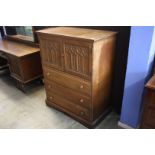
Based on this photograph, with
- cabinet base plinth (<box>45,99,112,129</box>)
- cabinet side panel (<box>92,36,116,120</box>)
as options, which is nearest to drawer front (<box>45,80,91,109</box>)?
cabinet side panel (<box>92,36,116,120</box>)

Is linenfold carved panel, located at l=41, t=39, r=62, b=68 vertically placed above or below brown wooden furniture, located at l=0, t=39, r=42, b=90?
above

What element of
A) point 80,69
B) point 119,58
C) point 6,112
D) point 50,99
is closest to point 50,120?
point 50,99

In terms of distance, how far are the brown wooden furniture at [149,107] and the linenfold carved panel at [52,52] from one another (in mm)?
1043

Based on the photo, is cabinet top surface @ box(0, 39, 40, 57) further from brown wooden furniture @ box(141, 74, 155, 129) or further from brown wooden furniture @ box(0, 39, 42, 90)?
brown wooden furniture @ box(141, 74, 155, 129)

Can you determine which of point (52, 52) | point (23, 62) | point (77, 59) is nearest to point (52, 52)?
point (52, 52)

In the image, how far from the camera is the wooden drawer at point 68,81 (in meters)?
1.80

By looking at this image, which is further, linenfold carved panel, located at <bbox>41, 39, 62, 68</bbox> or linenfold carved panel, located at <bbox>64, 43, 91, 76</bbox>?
linenfold carved panel, located at <bbox>41, 39, 62, 68</bbox>

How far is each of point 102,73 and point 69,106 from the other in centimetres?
68

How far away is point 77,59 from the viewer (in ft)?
5.65

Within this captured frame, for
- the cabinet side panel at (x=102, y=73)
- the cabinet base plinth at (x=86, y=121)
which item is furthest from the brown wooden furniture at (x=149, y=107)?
the cabinet base plinth at (x=86, y=121)

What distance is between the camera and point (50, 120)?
2211mm

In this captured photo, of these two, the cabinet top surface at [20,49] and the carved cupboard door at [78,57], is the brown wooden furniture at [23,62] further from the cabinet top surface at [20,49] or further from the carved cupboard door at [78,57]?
the carved cupboard door at [78,57]

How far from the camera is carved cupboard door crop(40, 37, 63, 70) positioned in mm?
1853
